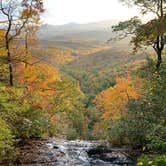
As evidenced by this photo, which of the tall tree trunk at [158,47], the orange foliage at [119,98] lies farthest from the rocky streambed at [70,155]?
the orange foliage at [119,98]

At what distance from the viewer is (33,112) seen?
19.4 m

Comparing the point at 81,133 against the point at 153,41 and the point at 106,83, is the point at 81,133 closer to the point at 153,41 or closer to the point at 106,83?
the point at 106,83

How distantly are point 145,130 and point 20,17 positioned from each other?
1174 centimetres

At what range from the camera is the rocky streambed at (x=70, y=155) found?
585 inches

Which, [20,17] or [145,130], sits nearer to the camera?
[145,130]

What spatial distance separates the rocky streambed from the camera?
48.7 feet

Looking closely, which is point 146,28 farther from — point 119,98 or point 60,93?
point 119,98

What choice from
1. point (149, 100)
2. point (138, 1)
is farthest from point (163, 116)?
point (138, 1)

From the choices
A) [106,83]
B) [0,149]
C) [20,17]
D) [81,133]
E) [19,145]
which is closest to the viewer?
[0,149]

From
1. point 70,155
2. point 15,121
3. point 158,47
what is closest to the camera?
point 70,155

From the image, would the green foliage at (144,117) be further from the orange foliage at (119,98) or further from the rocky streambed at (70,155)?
the orange foliage at (119,98)

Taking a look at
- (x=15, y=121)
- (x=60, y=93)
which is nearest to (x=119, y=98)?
(x=60, y=93)

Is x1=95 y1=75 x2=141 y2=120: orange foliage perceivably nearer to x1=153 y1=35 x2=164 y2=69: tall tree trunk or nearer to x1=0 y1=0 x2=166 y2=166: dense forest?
x1=0 y1=0 x2=166 y2=166: dense forest

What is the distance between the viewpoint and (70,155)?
54.0ft
